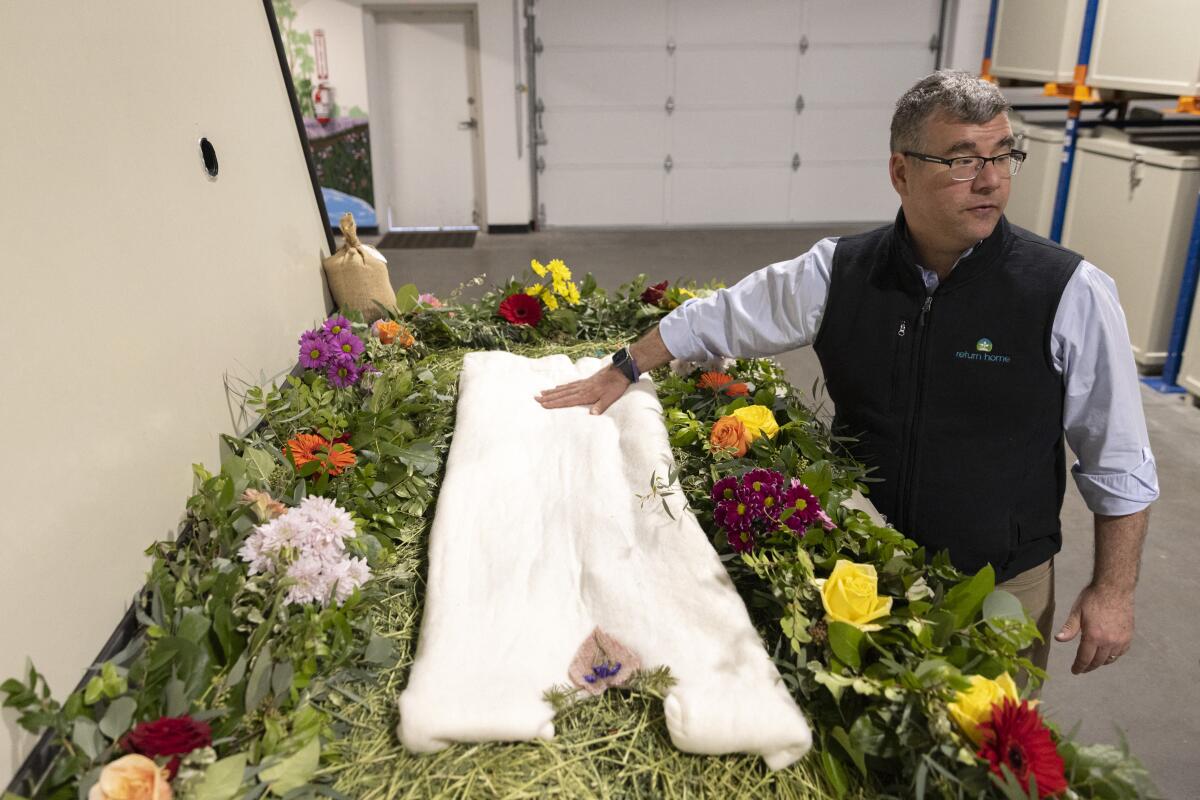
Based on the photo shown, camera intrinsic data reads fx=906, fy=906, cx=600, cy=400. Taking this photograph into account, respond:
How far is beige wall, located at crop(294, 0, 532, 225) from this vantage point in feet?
25.7

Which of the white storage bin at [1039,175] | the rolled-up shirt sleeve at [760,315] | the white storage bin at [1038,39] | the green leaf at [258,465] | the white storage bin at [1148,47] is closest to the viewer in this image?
the green leaf at [258,465]

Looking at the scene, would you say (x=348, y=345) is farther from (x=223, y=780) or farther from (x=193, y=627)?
(x=223, y=780)

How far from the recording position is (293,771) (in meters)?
0.94

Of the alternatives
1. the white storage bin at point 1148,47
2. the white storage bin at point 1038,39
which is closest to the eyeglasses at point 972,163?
the white storage bin at point 1148,47

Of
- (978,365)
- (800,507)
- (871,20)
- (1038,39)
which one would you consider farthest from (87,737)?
(871,20)

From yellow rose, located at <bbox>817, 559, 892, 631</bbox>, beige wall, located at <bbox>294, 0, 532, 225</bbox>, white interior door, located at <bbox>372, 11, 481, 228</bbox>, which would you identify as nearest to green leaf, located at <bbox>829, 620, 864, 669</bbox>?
yellow rose, located at <bbox>817, 559, 892, 631</bbox>

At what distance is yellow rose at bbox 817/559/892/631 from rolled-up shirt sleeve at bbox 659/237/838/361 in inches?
27.2

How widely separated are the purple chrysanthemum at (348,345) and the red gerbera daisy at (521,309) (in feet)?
1.83

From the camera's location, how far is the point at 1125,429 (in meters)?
1.48

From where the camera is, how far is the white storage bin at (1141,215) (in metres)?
4.51

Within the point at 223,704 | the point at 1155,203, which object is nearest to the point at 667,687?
the point at 223,704

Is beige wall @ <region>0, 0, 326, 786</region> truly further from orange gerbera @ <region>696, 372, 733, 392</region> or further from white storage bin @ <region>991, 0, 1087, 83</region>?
white storage bin @ <region>991, 0, 1087, 83</region>

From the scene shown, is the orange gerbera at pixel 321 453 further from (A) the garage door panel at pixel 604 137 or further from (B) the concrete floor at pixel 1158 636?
(A) the garage door panel at pixel 604 137

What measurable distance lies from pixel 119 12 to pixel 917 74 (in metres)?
8.22
